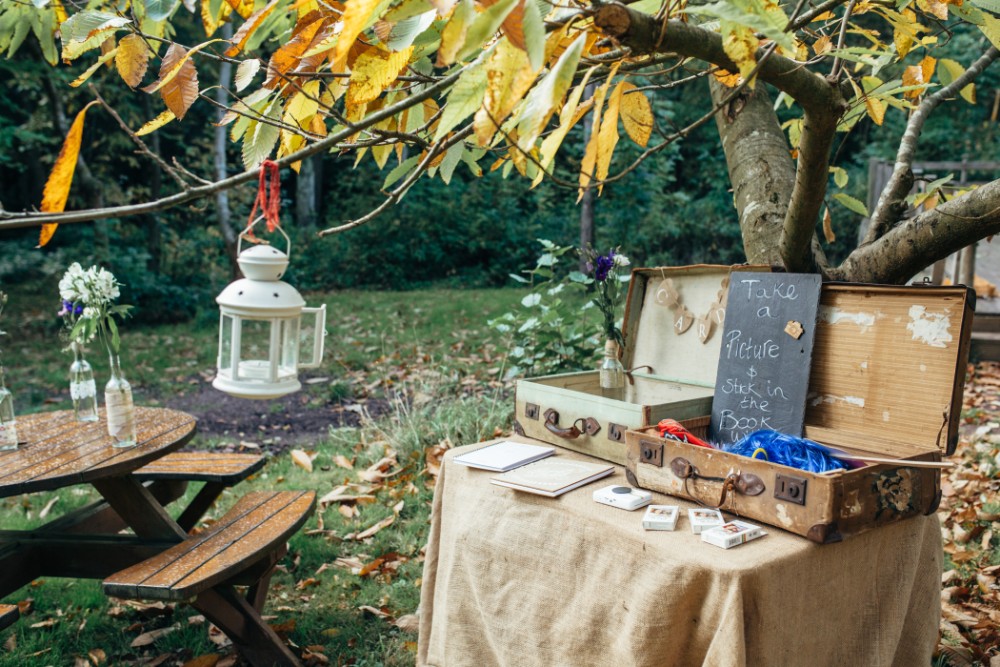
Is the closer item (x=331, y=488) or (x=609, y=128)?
(x=609, y=128)

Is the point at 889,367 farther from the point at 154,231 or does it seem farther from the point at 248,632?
the point at 154,231

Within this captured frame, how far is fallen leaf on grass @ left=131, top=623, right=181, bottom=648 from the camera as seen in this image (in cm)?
281

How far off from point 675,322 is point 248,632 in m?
1.82

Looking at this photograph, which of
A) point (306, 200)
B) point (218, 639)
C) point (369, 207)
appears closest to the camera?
point (218, 639)

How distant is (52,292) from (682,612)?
10.2 m

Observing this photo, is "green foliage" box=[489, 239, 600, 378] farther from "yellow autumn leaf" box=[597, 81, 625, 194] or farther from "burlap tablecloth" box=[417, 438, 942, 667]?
"yellow autumn leaf" box=[597, 81, 625, 194]

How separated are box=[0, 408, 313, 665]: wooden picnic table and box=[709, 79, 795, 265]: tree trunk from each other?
197cm

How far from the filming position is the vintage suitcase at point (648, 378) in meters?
2.18

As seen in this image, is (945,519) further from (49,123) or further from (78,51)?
(49,123)

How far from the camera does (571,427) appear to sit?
7.39 feet

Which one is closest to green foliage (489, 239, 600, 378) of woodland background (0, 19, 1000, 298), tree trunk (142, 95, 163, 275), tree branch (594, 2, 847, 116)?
tree branch (594, 2, 847, 116)

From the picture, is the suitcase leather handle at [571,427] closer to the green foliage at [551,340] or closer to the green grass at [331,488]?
the green grass at [331,488]

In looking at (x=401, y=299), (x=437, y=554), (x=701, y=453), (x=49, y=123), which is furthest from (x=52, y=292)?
(x=701, y=453)

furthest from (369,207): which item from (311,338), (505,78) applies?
(505,78)
